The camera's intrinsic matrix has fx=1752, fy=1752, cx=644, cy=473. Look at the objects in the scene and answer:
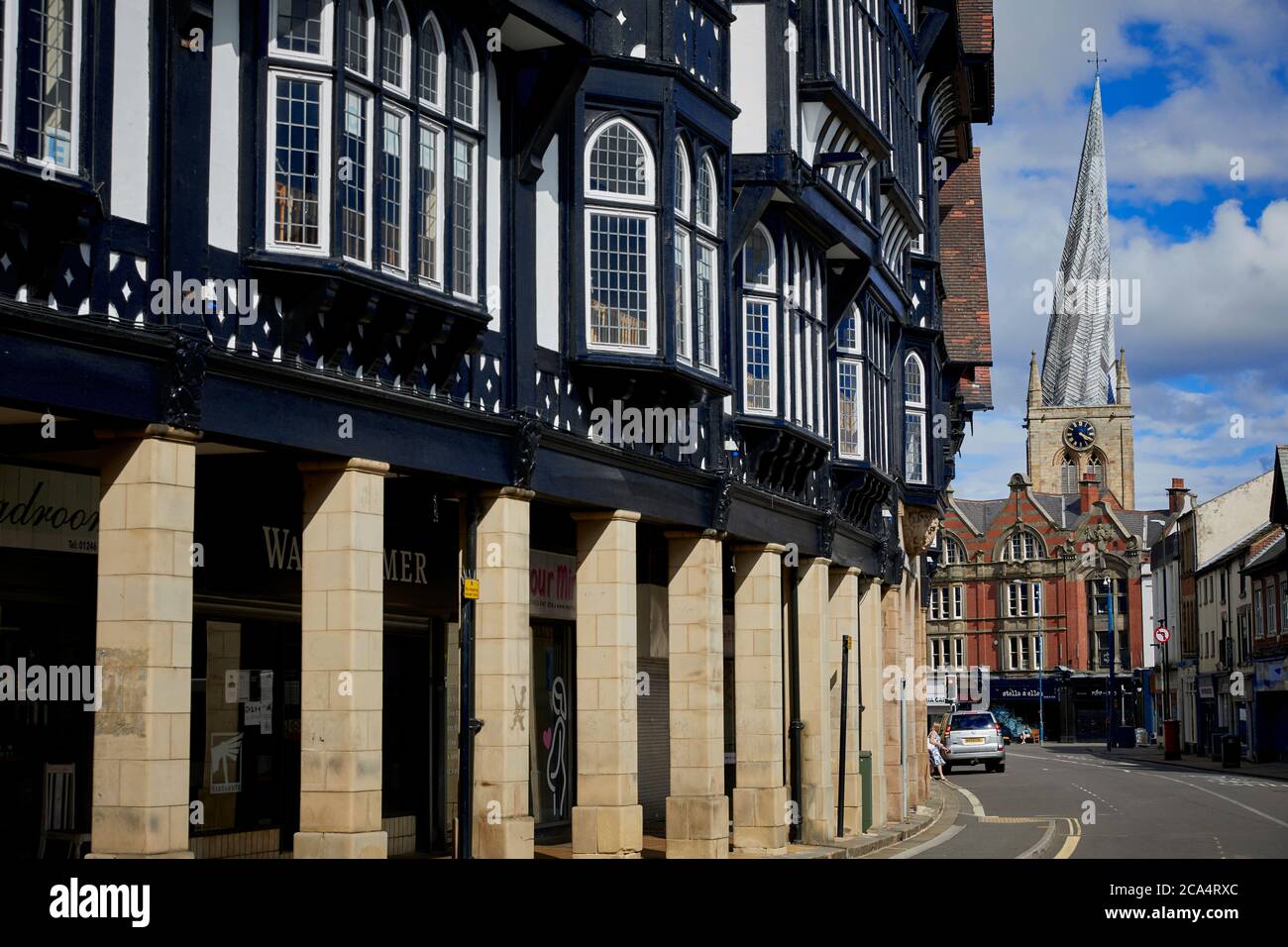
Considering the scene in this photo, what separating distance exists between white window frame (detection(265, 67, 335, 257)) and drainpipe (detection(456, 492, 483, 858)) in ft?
12.7

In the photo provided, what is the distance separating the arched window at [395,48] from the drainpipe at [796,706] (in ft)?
41.5

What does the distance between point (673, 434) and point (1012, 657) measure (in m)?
97.5

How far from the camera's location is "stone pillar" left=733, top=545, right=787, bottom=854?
23.9 metres

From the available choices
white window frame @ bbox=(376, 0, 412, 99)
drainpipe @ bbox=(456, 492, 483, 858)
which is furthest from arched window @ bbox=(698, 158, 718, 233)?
white window frame @ bbox=(376, 0, 412, 99)

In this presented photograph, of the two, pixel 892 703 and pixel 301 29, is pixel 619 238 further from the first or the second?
pixel 892 703

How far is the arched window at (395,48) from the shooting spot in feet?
49.6

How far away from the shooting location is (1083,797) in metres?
38.9

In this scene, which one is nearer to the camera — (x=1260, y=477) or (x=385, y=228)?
(x=385, y=228)

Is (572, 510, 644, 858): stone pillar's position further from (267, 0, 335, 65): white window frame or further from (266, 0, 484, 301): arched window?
(267, 0, 335, 65): white window frame

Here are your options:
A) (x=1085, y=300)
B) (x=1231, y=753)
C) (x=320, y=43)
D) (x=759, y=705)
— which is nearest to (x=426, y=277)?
(x=320, y=43)
